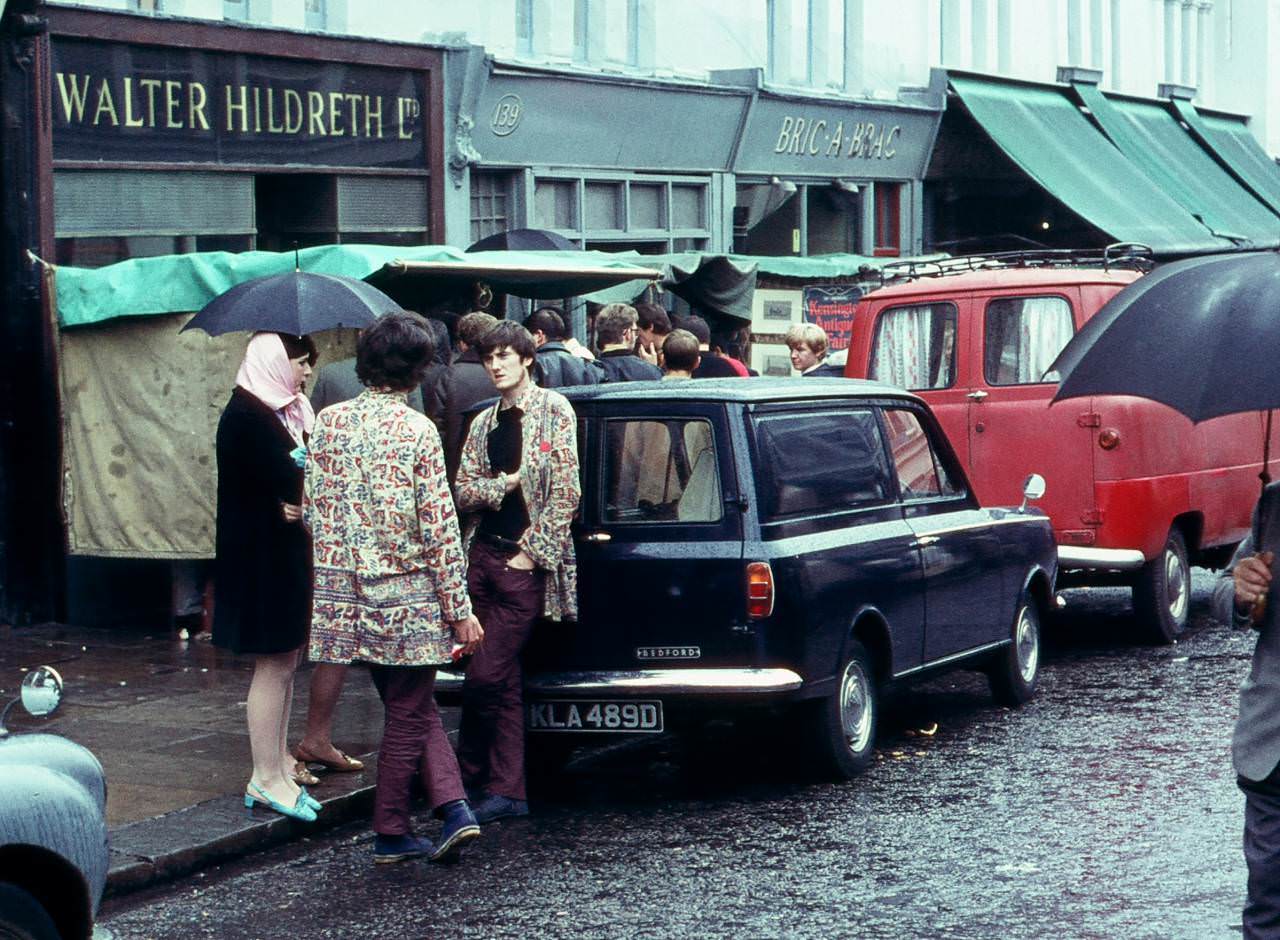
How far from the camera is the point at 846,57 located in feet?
76.8

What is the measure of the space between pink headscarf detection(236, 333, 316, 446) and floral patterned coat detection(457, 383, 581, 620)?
2.32 ft

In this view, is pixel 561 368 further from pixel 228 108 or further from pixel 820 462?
pixel 228 108

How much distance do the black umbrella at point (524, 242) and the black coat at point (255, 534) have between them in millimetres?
7235

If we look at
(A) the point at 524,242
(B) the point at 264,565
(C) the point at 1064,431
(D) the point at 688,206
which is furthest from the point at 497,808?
(D) the point at 688,206

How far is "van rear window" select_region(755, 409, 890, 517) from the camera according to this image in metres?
8.48

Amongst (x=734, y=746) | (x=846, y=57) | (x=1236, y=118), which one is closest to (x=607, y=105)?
(x=846, y=57)

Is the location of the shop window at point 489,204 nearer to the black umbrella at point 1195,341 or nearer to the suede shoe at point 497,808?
the suede shoe at point 497,808

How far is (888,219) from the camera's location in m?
24.5

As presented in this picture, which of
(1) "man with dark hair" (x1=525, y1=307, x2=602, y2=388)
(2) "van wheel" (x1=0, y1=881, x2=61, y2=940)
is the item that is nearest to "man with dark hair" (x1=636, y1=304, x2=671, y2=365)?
(1) "man with dark hair" (x1=525, y1=307, x2=602, y2=388)

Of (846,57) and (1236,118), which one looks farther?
(1236,118)

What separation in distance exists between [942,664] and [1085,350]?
4.04m

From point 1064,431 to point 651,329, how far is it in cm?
313

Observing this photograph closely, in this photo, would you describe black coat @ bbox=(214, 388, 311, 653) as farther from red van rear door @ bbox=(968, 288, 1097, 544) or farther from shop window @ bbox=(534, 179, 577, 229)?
shop window @ bbox=(534, 179, 577, 229)

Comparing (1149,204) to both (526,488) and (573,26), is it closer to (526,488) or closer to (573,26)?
(573,26)
